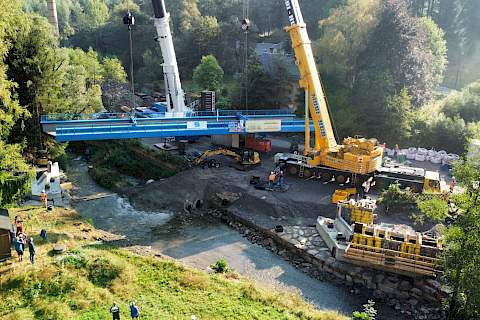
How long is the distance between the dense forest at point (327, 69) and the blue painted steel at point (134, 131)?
2.64 m

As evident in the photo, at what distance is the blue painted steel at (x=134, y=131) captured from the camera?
80.7 ft

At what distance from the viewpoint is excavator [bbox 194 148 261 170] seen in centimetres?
2920

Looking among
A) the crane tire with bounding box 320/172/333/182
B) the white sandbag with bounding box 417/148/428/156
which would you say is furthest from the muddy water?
the white sandbag with bounding box 417/148/428/156

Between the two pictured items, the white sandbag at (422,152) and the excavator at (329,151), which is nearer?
the excavator at (329,151)

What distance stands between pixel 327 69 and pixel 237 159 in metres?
13.8

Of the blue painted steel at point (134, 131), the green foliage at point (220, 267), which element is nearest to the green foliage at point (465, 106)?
the blue painted steel at point (134, 131)

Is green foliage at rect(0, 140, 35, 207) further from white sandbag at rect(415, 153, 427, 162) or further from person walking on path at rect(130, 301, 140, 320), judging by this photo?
white sandbag at rect(415, 153, 427, 162)

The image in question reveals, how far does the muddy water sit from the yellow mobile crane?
315 inches

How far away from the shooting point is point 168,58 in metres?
29.8

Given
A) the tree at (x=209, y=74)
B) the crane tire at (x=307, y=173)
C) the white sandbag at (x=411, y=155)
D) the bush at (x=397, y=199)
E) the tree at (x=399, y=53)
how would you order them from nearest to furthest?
the bush at (x=397, y=199)
the crane tire at (x=307, y=173)
the white sandbag at (x=411, y=155)
the tree at (x=399, y=53)
the tree at (x=209, y=74)

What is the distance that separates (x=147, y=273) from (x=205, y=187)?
10.8 metres

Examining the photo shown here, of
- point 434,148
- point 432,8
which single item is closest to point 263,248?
point 434,148

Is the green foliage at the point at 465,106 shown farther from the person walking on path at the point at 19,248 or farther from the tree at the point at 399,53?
the person walking on path at the point at 19,248

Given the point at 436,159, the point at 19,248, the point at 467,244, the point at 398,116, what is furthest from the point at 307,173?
the point at 19,248
